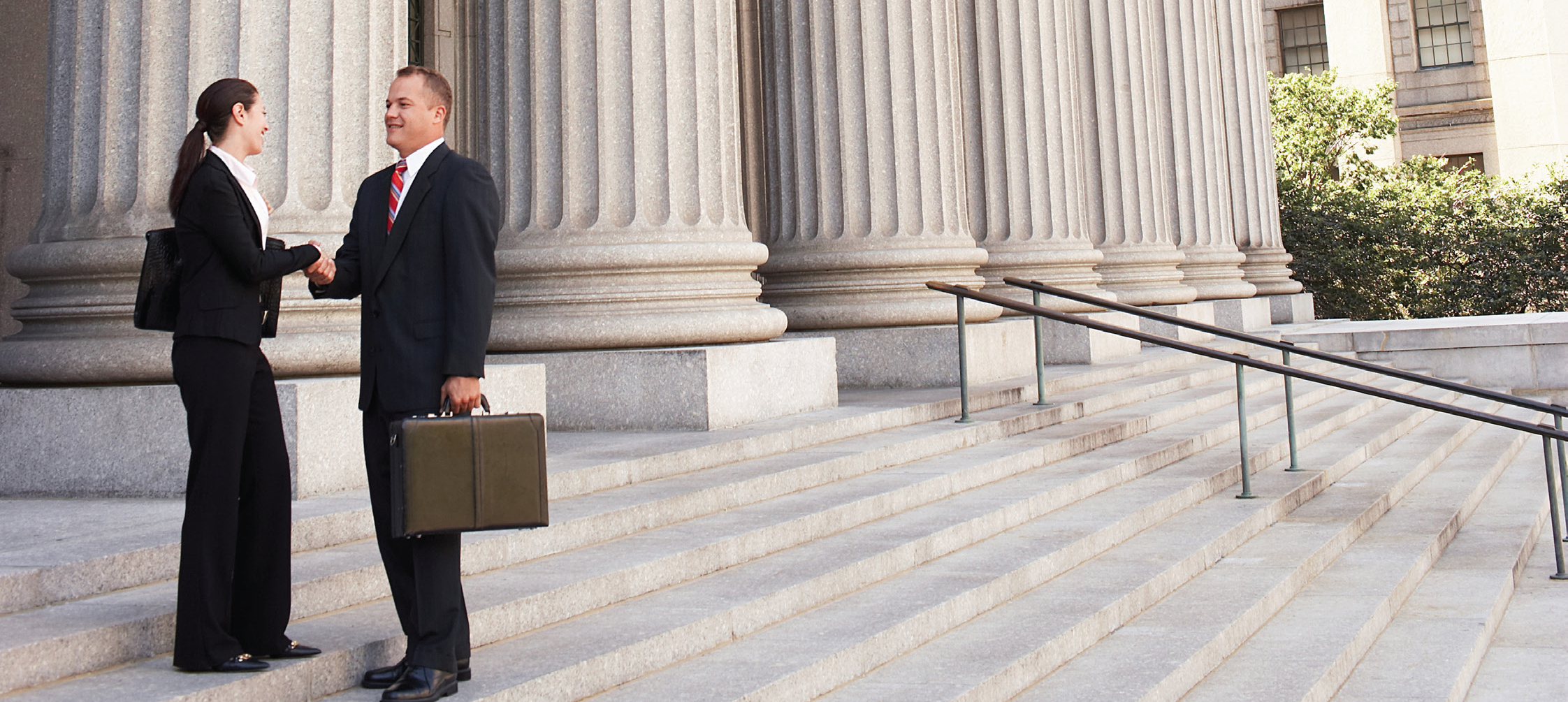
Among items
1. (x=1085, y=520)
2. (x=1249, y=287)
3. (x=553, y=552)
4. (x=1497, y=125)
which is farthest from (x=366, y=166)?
(x=1497, y=125)

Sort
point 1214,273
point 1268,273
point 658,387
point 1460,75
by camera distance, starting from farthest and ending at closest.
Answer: point 1460,75
point 1268,273
point 1214,273
point 658,387

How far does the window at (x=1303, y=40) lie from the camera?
1881 inches

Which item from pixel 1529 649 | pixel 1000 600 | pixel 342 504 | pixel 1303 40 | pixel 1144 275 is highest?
pixel 1303 40

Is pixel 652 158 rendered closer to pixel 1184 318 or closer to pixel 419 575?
pixel 419 575

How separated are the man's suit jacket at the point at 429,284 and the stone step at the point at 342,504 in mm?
1340

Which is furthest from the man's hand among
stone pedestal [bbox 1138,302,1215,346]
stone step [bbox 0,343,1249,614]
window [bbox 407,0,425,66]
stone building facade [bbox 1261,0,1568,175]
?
stone building facade [bbox 1261,0,1568,175]

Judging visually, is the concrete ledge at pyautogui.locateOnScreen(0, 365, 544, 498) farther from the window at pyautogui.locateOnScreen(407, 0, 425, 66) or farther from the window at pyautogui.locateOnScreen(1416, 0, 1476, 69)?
the window at pyautogui.locateOnScreen(1416, 0, 1476, 69)

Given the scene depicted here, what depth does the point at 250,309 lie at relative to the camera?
4.52 metres

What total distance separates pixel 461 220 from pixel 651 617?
1.82m

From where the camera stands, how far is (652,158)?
9820 mm

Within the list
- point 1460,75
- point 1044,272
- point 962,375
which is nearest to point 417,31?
point 1044,272

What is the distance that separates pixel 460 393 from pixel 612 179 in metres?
5.72

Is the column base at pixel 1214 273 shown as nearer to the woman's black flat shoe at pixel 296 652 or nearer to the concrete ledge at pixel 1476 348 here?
the concrete ledge at pixel 1476 348

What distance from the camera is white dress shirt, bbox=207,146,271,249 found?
4.53 metres
